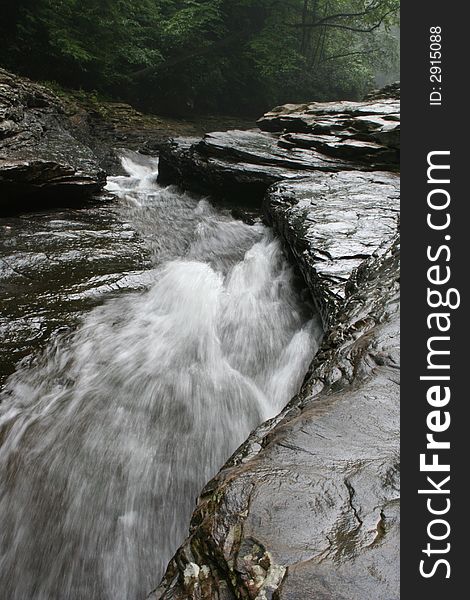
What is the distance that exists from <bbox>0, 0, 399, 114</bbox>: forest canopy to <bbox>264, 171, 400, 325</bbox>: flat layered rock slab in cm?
1040

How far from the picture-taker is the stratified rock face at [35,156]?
6.70m

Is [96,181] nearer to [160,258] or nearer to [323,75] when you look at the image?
[160,258]

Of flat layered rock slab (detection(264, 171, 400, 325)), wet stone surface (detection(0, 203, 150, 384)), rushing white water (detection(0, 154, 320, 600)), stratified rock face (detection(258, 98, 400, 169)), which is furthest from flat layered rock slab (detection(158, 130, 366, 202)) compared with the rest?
rushing white water (detection(0, 154, 320, 600))

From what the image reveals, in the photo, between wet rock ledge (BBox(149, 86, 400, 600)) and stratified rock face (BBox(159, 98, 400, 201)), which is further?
stratified rock face (BBox(159, 98, 400, 201))

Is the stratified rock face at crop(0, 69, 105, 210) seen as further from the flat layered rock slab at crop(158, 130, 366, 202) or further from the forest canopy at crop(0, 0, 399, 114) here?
the forest canopy at crop(0, 0, 399, 114)

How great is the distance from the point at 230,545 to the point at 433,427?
2.60 ft

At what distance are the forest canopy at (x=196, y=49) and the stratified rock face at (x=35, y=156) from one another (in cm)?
498

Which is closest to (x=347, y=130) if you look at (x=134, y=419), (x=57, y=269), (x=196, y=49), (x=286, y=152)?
(x=286, y=152)

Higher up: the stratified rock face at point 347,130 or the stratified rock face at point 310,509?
Answer: the stratified rock face at point 347,130

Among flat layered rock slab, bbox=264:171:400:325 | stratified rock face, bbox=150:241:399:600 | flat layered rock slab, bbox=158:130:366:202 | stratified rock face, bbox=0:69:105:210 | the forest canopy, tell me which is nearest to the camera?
stratified rock face, bbox=150:241:399:600

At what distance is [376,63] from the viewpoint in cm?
2566

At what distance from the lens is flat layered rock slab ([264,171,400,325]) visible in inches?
165

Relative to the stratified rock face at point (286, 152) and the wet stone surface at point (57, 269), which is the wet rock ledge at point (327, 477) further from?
the stratified rock face at point (286, 152)

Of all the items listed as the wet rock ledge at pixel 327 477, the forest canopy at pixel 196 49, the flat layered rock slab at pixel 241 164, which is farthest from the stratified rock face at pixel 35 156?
the forest canopy at pixel 196 49
